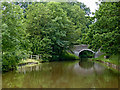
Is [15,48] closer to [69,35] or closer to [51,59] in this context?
[51,59]

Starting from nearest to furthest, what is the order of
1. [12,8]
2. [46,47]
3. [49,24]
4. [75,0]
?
1. [12,8]
2. [46,47]
3. [49,24]
4. [75,0]

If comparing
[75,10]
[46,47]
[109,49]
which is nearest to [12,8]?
[109,49]

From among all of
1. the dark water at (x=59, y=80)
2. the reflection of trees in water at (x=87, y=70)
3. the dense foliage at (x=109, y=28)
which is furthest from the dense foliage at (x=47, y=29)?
the dense foliage at (x=109, y=28)

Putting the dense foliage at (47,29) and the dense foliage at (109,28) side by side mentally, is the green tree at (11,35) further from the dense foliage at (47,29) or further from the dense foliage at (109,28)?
the dense foliage at (47,29)

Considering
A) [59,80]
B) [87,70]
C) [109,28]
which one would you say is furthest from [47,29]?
[59,80]

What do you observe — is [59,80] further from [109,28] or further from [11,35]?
[11,35]

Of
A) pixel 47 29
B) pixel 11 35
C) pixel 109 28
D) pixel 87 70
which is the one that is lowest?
pixel 87 70

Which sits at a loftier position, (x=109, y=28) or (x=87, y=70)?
(x=109, y=28)

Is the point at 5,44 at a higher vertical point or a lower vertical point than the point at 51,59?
higher

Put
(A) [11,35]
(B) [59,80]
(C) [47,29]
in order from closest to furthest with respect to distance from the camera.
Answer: (B) [59,80]
(A) [11,35]
(C) [47,29]

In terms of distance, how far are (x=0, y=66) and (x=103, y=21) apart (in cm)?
784

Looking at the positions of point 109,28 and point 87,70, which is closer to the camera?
point 109,28

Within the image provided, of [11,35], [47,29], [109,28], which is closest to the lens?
[109,28]

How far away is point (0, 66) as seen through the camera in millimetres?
11617
